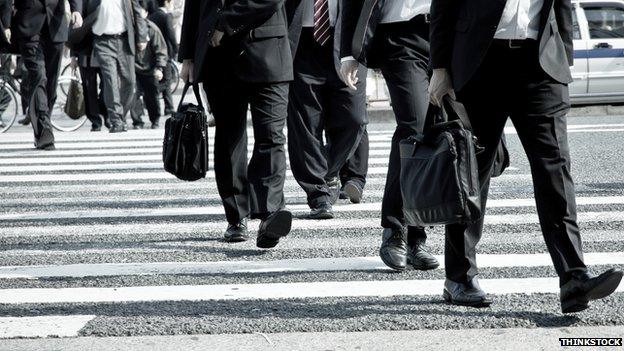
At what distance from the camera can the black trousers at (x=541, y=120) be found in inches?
179

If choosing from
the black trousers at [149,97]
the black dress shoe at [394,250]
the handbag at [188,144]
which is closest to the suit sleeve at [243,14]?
the handbag at [188,144]

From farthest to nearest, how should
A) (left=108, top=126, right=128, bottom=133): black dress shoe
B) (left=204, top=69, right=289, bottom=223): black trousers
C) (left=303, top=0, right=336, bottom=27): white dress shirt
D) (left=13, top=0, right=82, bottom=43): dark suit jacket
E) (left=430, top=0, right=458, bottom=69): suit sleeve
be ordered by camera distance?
1. (left=108, top=126, right=128, bottom=133): black dress shoe
2. (left=13, top=0, right=82, bottom=43): dark suit jacket
3. (left=303, top=0, right=336, bottom=27): white dress shirt
4. (left=204, top=69, right=289, bottom=223): black trousers
5. (left=430, top=0, right=458, bottom=69): suit sleeve

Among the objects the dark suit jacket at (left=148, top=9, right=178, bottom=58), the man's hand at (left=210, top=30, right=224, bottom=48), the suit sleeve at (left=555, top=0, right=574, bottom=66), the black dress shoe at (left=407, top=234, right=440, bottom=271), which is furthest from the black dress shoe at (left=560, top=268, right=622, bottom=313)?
the dark suit jacket at (left=148, top=9, right=178, bottom=58)

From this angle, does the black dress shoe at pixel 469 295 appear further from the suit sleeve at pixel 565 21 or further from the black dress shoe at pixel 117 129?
the black dress shoe at pixel 117 129

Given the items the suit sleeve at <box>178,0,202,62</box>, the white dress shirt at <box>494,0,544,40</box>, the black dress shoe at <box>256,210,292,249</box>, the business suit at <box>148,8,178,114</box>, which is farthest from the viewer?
the business suit at <box>148,8,178,114</box>

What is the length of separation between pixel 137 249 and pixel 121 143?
298 inches

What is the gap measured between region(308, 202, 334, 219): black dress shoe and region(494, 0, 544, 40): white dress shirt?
3.20 meters

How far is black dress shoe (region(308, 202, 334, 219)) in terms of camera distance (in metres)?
7.63

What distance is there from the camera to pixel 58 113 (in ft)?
65.7

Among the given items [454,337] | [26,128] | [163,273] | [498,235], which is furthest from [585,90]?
[454,337]

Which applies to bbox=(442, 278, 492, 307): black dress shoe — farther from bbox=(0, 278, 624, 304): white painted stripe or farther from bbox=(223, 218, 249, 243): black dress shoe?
bbox=(223, 218, 249, 243): black dress shoe

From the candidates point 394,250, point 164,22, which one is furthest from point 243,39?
point 164,22

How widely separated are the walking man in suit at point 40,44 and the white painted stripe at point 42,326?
7.53m

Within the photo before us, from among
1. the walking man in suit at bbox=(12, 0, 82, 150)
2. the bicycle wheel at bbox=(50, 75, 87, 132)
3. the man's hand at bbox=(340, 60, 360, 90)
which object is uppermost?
the man's hand at bbox=(340, 60, 360, 90)
